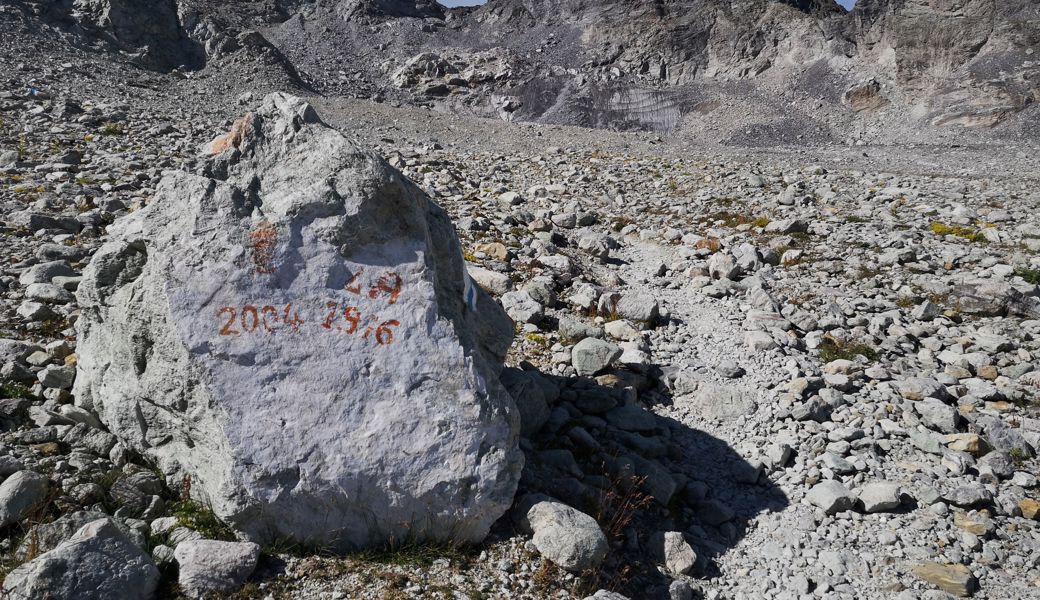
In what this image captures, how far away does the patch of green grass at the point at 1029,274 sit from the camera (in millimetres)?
10133

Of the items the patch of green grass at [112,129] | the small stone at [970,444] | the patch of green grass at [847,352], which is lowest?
the small stone at [970,444]

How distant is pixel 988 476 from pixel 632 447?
11.3 ft

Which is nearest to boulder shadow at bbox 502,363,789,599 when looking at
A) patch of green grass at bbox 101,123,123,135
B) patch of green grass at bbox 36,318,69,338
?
patch of green grass at bbox 36,318,69,338

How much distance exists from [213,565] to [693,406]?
5.56 m

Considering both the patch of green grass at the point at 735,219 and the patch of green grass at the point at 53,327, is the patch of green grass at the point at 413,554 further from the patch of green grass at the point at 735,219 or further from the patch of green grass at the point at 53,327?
the patch of green grass at the point at 735,219

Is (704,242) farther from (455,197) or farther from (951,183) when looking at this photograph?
(951,183)

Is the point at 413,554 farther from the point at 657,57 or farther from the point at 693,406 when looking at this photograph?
the point at 657,57

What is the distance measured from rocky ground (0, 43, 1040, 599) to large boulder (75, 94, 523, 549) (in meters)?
0.38

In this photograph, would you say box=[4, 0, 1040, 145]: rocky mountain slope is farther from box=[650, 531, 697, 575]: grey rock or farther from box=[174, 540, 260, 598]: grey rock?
box=[174, 540, 260, 598]: grey rock

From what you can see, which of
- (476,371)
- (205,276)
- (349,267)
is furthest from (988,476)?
(205,276)

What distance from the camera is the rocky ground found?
4738mm

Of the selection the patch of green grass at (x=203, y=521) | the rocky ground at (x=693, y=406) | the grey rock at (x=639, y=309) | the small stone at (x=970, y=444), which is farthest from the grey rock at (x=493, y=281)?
the small stone at (x=970, y=444)

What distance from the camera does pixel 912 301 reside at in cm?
1002

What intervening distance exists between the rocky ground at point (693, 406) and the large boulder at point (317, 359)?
38cm
